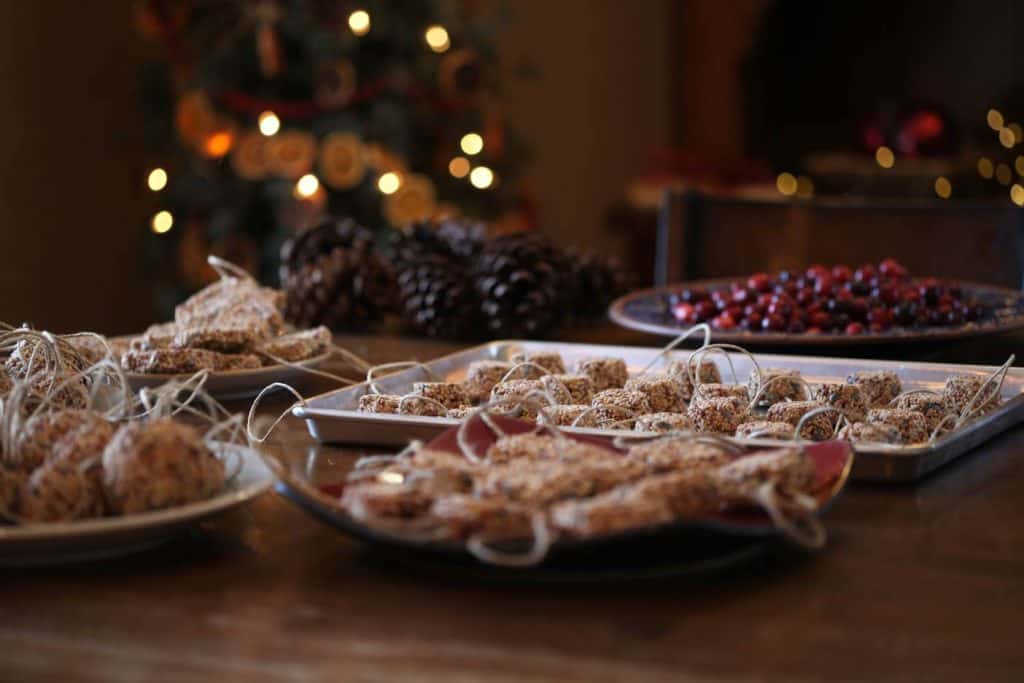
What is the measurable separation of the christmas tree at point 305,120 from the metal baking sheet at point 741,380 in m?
2.04

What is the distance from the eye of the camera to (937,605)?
65cm

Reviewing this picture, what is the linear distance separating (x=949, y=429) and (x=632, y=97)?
4.61m

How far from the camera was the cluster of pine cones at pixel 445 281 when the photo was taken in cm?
161

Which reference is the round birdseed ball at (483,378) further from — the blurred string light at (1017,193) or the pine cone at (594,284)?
the blurred string light at (1017,193)

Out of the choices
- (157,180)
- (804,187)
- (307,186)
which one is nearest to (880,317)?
(307,186)

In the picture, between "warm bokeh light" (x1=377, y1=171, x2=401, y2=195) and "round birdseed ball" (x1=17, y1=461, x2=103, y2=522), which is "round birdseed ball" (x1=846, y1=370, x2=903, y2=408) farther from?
→ "warm bokeh light" (x1=377, y1=171, x2=401, y2=195)

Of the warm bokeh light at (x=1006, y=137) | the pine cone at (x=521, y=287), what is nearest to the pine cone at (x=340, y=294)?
the pine cone at (x=521, y=287)

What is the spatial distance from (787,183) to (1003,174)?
2.72 ft

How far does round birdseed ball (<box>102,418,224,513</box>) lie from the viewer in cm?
70

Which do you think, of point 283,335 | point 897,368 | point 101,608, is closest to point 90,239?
point 283,335

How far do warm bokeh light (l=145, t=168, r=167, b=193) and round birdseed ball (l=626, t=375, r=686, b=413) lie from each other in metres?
2.76

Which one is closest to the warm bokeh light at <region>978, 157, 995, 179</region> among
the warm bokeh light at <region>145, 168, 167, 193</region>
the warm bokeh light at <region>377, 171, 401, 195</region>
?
the warm bokeh light at <region>377, 171, 401, 195</region>

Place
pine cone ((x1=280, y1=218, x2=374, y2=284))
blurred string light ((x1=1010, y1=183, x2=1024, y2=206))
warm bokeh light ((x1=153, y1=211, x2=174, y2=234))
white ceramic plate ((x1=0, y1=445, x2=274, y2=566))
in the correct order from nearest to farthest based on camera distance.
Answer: white ceramic plate ((x1=0, y1=445, x2=274, y2=566)) < pine cone ((x1=280, y1=218, x2=374, y2=284)) < warm bokeh light ((x1=153, y1=211, x2=174, y2=234)) < blurred string light ((x1=1010, y1=183, x2=1024, y2=206))

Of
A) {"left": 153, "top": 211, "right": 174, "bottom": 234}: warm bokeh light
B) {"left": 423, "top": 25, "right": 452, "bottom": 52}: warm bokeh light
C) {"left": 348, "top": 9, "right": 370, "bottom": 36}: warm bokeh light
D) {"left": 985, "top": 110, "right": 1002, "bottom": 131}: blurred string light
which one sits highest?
{"left": 348, "top": 9, "right": 370, "bottom": 36}: warm bokeh light
